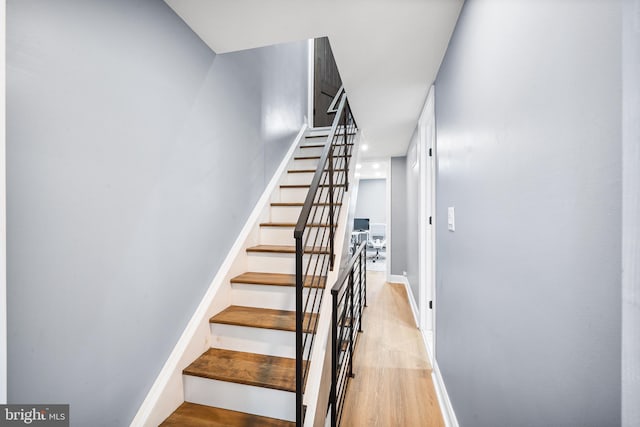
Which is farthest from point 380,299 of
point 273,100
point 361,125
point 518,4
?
point 518,4

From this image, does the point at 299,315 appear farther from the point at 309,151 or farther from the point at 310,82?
the point at 310,82

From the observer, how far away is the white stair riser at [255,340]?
158 centimetres

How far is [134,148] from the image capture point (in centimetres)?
123

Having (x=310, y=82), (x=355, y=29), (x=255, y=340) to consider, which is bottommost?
(x=255, y=340)

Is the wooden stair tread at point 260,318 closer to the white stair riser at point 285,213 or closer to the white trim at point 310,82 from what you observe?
the white stair riser at point 285,213

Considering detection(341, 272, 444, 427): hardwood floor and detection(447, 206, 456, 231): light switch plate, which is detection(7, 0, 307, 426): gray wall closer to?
detection(341, 272, 444, 427): hardwood floor

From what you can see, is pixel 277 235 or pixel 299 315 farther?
pixel 277 235

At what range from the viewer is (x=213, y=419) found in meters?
1.34

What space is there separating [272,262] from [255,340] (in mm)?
624

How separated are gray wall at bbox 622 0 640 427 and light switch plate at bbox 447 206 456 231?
110 centimetres

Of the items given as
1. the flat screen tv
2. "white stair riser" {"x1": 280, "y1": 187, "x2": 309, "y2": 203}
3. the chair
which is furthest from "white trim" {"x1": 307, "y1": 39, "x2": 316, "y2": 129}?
the chair

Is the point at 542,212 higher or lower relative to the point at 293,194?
lower

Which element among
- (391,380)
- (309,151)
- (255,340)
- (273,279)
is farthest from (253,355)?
(309,151)

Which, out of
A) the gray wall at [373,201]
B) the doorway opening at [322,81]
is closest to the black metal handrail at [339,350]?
the doorway opening at [322,81]
